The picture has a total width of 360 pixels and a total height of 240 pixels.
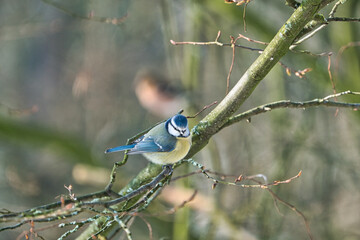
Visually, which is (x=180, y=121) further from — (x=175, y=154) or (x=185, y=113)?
(x=185, y=113)

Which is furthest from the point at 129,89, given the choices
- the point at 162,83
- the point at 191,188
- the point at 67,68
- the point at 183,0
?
the point at 191,188

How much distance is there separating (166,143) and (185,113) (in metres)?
2.00

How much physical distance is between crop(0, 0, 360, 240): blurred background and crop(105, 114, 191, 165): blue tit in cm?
32

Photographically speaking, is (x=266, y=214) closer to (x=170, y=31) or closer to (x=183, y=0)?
(x=170, y=31)

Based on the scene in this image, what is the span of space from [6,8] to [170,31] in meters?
4.39

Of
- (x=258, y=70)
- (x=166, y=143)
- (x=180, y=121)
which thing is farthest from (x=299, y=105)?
(x=166, y=143)

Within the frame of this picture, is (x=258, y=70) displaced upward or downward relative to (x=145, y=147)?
downward

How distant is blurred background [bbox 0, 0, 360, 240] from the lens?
13.0 feet

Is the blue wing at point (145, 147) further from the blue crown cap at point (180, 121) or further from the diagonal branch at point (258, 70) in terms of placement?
the diagonal branch at point (258, 70)

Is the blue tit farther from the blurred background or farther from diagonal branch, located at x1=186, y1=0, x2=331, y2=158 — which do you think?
the blurred background

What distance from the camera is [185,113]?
14.4 feet

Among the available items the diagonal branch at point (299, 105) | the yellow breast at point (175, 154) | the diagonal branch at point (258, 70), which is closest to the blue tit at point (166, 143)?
the yellow breast at point (175, 154)

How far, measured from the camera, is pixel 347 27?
3.77m

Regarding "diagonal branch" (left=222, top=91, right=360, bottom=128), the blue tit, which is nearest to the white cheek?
the blue tit
